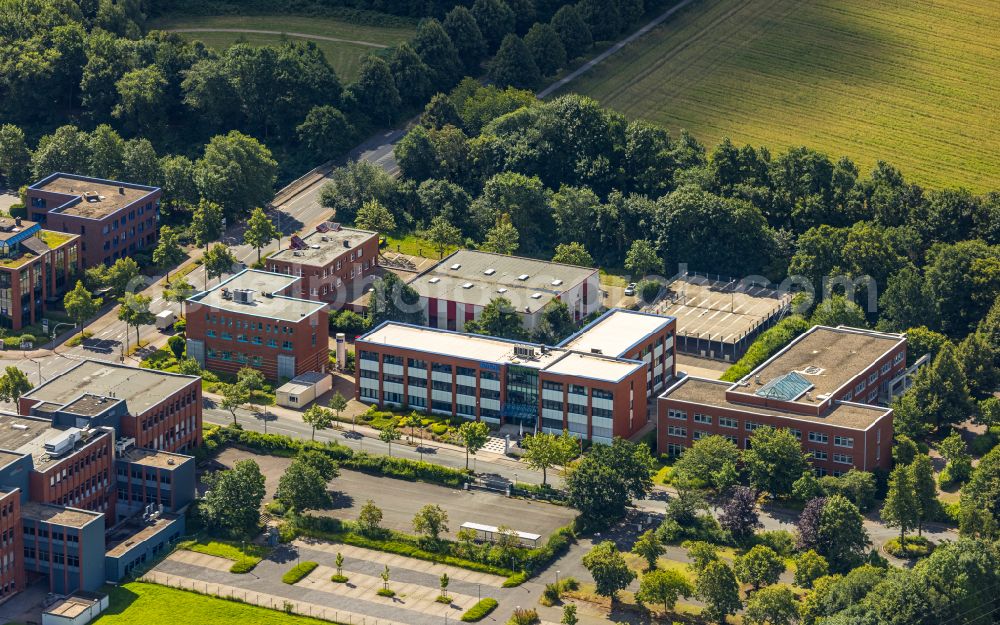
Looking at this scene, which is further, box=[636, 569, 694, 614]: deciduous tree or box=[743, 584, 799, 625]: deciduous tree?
box=[636, 569, 694, 614]: deciduous tree

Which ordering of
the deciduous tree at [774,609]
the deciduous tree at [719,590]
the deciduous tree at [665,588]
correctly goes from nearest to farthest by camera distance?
the deciduous tree at [774,609], the deciduous tree at [719,590], the deciduous tree at [665,588]

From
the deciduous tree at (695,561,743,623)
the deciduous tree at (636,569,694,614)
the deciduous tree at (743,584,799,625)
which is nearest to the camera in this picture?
the deciduous tree at (743,584,799,625)

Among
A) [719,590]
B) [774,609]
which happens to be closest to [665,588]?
[719,590]

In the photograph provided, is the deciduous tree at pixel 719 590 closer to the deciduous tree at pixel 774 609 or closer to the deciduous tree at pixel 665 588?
the deciduous tree at pixel 665 588

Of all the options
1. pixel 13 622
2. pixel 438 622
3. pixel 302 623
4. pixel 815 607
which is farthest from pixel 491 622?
pixel 13 622

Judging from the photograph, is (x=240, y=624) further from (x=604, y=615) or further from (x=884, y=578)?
(x=884, y=578)

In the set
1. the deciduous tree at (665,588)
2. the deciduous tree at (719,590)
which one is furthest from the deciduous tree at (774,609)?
the deciduous tree at (665,588)

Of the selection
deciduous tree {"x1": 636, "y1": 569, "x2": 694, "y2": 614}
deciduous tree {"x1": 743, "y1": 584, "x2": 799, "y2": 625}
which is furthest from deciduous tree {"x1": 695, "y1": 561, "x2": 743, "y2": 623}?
deciduous tree {"x1": 743, "y1": 584, "x2": 799, "y2": 625}

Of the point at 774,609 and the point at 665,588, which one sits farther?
the point at 665,588

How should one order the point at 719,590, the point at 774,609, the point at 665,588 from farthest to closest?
the point at 665,588 → the point at 719,590 → the point at 774,609

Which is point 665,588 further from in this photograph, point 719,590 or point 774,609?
point 774,609

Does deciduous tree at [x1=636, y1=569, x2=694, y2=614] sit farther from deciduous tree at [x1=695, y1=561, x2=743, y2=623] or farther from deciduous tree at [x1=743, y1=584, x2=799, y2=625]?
deciduous tree at [x1=743, y1=584, x2=799, y2=625]
